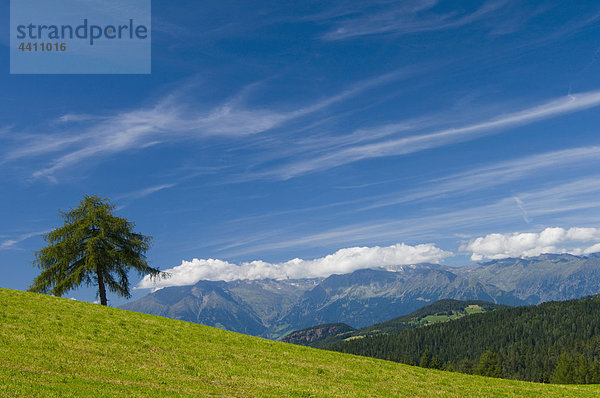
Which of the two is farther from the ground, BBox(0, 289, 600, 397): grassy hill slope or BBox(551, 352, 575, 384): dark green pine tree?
BBox(0, 289, 600, 397): grassy hill slope

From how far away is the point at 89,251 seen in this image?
2062 inches

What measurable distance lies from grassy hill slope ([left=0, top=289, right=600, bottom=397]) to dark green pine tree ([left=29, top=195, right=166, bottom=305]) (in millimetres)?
11058

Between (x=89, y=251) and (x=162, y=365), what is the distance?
3250 cm

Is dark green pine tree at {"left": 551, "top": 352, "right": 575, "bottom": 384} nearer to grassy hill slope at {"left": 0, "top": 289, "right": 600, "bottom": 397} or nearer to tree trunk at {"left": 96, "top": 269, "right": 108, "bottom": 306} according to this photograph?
grassy hill slope at {"left": 0, "top": 289, "right": 600, "bottom": 397}

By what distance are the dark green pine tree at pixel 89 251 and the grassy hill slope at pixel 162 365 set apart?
11058 millimetres

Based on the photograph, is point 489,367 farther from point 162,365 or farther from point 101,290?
point 162,365

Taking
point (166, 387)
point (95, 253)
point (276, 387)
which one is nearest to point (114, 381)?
point (166, 387)

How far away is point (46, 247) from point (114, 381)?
3942 centimetres

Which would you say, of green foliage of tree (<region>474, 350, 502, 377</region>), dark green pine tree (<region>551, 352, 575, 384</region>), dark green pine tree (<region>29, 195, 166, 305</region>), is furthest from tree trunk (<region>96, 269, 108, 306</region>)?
dark green pine tree (<region>551, 352, 575, 384</region>)

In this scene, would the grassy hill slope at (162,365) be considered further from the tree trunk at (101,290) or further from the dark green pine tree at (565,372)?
the dark green pine tree at (565,372)

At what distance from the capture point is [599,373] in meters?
148

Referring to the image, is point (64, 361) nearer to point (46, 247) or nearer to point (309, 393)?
point (309, 393)

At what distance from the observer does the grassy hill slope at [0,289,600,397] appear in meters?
20.0

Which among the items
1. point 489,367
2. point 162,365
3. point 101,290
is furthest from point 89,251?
point 489,367
